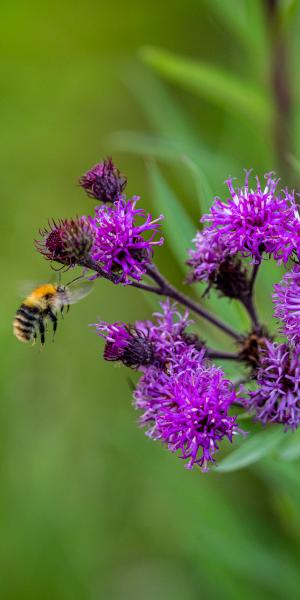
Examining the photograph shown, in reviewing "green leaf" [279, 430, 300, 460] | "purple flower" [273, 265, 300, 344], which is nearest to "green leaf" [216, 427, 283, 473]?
"green leaf" [279, 430, 300, 460]

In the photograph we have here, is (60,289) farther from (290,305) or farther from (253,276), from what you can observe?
(290,305)

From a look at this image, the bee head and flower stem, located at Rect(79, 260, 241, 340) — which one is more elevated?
the bee head

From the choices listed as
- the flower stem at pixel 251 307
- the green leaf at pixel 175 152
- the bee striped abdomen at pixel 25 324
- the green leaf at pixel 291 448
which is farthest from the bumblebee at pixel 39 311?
the green leaf at pixel 175 152

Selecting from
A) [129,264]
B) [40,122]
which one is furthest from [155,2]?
[129,264]

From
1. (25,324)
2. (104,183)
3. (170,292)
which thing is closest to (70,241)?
(104,183)

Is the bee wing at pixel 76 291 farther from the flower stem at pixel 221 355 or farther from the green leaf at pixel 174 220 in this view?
the green leaf at pixel 174 220

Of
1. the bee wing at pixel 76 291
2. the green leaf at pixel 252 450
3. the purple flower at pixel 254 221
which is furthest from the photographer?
the bee wing at pixel 76 291

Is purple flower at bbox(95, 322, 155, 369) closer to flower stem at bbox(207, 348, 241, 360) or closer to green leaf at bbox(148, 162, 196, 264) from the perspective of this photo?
flower stem at bbox(207, 348, 241, 360)
